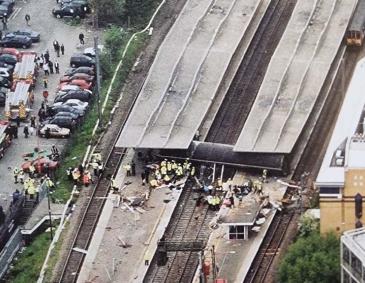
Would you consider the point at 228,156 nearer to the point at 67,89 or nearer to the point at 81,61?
the point at 67,89

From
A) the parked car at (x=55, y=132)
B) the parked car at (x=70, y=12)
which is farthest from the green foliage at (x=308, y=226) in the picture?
the parked car at (x=70, y=12)

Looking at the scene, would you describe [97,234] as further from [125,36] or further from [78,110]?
[125,36]

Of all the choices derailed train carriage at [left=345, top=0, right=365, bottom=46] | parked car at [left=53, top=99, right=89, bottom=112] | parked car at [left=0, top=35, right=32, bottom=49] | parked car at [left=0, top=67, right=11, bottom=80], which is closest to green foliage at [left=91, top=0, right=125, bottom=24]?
parked car at [left=0, top=35, right=32, bottom=49]

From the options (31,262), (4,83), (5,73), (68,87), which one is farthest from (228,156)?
(5,73)

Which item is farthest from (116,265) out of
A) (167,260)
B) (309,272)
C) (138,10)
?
(138,10)

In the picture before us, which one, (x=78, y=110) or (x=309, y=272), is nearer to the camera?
(x=309, y=272)

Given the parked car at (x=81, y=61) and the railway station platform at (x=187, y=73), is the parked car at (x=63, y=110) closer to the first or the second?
the railway station platform at (x=187, y=73)
